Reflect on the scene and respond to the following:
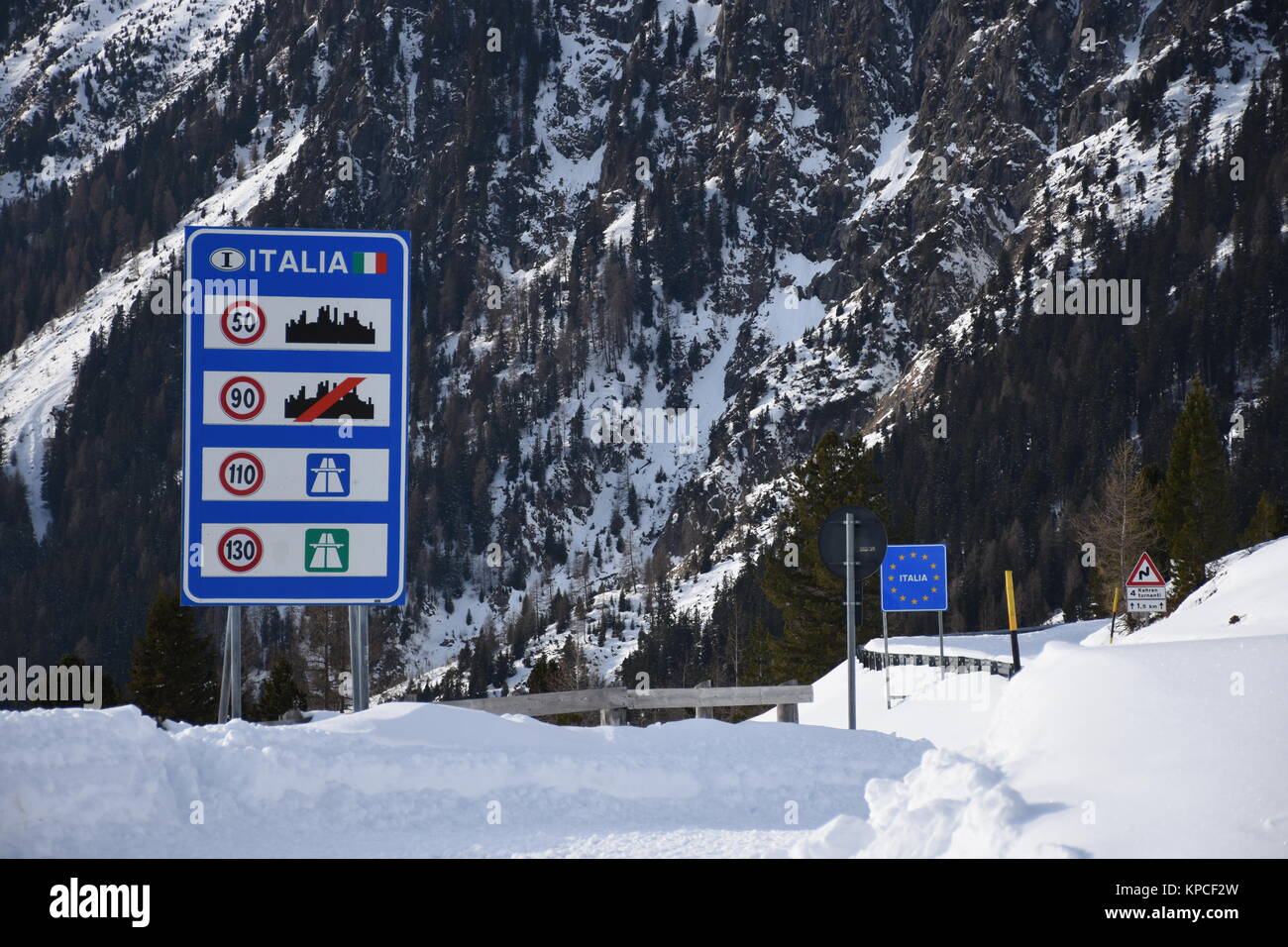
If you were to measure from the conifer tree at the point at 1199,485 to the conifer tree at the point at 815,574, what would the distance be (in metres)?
16.4

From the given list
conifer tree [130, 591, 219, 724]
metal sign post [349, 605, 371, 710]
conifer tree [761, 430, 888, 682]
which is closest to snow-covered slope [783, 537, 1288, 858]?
metal sign post [349, 605, 371, 710]

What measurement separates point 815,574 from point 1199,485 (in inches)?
857

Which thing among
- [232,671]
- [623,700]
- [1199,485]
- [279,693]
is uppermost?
[1199,485]

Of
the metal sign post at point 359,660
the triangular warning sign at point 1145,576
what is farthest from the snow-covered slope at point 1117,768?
the triangular warning sign at point 1145,576

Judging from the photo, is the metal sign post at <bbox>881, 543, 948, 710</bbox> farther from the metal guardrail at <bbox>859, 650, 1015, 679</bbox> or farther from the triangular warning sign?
the triangular warning sign

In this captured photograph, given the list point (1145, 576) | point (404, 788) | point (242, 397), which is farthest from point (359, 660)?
point (1145, 576)

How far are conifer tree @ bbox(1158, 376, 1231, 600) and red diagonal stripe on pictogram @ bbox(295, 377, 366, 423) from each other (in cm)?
5123

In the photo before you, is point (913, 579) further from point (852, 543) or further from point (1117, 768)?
point (1117, 768)

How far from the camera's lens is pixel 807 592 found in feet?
159

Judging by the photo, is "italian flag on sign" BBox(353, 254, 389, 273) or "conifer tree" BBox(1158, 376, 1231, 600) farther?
"conifer tree" BBox(1158, 376, 1231, 600)

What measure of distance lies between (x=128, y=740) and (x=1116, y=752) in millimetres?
5772

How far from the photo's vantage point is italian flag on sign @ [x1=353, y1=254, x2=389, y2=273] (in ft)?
38.6

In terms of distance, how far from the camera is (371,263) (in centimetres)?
1178
